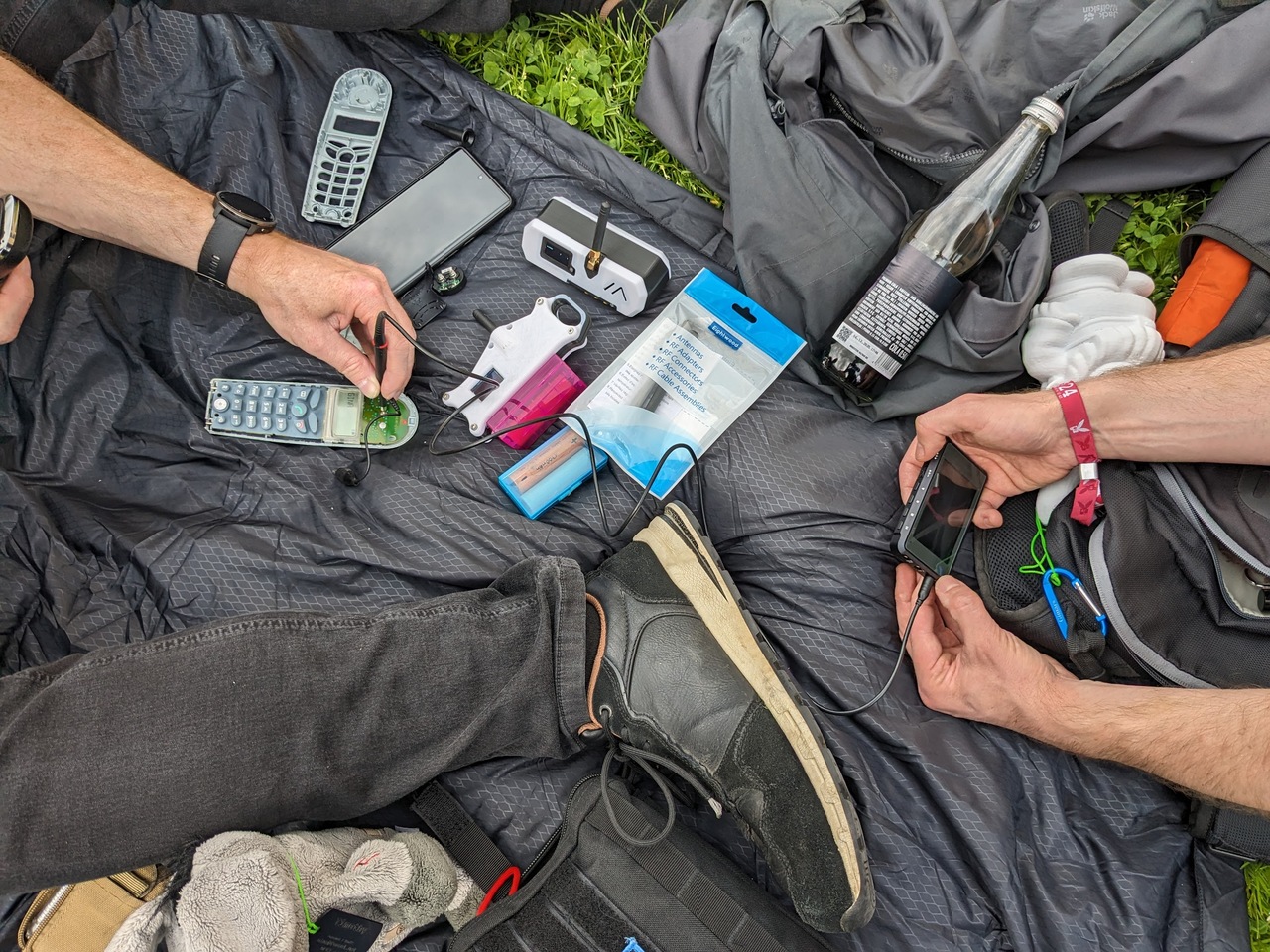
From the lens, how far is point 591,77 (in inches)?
62.0

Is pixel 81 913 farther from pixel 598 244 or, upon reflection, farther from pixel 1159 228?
pixel 1159 228

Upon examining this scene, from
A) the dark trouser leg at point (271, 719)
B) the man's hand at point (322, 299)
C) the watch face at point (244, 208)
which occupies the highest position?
the watch face at point (244, 208)

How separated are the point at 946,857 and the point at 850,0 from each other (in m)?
1.38

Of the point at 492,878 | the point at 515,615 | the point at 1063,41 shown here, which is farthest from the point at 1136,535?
the point at 492,878

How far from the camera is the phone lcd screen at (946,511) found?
1.27 meters

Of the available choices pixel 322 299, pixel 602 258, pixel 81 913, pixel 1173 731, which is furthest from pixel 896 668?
pixel 81 913

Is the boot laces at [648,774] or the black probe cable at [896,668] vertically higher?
the black probe cable at [896,668]

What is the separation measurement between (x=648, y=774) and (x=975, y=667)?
520 millimetres

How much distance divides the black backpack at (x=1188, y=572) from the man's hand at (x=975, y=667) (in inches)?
2.8

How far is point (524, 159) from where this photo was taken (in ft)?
4.99

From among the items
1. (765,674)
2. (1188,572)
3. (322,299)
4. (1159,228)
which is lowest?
(765,674)

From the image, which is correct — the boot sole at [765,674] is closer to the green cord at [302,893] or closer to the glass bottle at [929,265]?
the glass bottle at [929,265]

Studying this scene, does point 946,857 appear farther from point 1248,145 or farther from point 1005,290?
point 1248,145

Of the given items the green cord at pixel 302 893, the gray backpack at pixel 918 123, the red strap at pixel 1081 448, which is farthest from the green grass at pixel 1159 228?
the green cord at pixel 302 893
